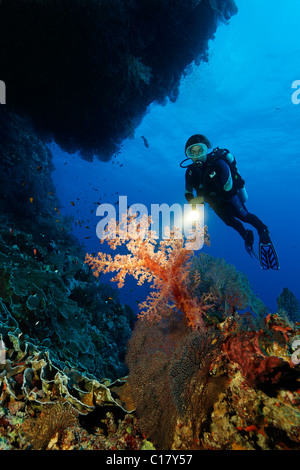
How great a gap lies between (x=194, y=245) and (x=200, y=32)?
35.8ft

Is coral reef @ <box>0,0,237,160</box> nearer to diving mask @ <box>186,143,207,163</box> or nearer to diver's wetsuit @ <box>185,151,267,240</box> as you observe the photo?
diving mask @ <box>186,143,207,163</box>

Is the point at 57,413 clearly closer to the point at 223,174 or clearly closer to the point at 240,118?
the point at 223,174

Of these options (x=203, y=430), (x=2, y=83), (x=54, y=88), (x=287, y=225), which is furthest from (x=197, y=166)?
(x=287, y=225)

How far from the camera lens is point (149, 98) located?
10.8 m

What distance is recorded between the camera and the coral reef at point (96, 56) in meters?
6.92

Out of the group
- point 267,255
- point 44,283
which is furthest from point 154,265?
point 267,255

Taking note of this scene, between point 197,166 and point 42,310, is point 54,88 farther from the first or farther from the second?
point 42,310

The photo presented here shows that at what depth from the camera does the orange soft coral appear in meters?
3.25

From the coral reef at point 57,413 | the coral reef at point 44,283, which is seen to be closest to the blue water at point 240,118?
the coral reef at point 44,283

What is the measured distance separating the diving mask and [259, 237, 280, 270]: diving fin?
10.3ft

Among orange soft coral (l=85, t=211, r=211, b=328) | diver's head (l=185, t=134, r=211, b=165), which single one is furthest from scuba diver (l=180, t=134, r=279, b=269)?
orange soft coral (l=85, t=211, r=211, b=328)

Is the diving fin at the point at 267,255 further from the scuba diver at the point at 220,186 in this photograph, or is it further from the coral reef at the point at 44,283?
the coral reef at the point at 44,283

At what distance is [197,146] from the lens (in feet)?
20.4

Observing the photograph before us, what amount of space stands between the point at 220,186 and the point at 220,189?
0.13 meters
